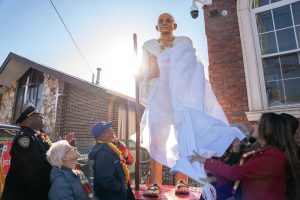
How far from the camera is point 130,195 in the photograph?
2939 millimetres

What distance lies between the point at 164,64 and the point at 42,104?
1097 cm

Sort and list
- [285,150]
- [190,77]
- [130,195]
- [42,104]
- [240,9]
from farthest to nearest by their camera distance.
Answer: [42,104], [240,9], [130,195], [190,77], [285,150]

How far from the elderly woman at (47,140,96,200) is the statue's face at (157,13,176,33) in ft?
5.82

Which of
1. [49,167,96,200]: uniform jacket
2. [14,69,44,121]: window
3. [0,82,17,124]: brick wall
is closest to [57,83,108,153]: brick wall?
[14,69,44,121]: window

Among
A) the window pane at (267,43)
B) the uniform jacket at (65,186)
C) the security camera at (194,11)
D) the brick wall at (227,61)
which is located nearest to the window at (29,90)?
the security camera at (194,11)

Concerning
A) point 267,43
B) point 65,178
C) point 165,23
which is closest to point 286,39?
point 267,43

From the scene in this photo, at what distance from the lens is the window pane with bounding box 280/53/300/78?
14.2 ft

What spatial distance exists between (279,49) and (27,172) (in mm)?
4545

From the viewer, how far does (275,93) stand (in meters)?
4.40

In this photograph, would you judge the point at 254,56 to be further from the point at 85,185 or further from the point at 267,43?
the point at 85,185

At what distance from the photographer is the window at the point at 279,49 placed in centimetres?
434

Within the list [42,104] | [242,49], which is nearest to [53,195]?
[242,49]

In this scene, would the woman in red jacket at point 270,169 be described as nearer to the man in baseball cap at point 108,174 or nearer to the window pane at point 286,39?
the man in baseball cap at point 108,174

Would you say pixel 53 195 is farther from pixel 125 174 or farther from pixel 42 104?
pixel 42 104
